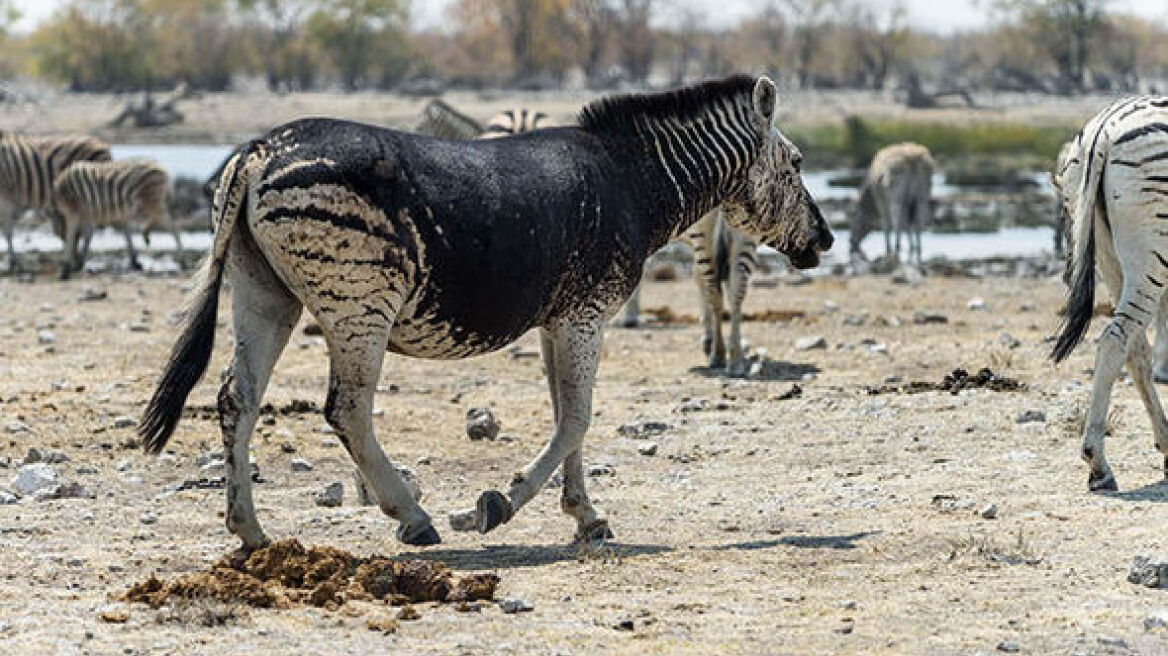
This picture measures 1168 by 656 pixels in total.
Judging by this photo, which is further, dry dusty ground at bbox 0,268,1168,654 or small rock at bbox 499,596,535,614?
small rock at bbox 499,596,535,614

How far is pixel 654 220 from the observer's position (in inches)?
353

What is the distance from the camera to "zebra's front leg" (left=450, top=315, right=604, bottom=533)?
27.4 ft

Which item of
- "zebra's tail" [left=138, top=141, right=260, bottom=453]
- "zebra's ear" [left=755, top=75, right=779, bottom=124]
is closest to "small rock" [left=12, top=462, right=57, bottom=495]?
"zebra's tail" [left=138, top=141, right=260, bottom=453]

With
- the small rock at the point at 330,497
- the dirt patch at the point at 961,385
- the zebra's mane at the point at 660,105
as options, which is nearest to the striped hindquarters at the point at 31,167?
the dirt patch at the point at 961,385

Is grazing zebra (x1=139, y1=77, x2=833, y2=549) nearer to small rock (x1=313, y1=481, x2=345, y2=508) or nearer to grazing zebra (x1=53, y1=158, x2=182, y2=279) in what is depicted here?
small rock (x1=313, y1=481, x2=345, y2=508)

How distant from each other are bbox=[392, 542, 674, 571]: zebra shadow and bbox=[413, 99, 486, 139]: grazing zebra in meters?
14.2

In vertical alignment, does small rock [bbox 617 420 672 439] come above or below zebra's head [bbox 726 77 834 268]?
below

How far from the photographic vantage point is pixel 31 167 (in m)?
26.7

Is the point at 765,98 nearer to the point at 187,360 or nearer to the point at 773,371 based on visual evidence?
the point at 187,360

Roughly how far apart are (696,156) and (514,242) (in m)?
1.35

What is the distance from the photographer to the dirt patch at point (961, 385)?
12.8 meters

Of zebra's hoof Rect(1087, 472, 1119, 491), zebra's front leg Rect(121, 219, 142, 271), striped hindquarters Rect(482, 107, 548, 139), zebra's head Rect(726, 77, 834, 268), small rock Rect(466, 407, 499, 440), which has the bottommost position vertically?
zebra's front leg Rect(121, 219, 142, 271)

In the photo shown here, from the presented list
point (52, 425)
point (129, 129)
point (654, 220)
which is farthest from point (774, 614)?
point (129, 129)

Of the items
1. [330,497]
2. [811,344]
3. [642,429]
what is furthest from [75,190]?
[330,497]
